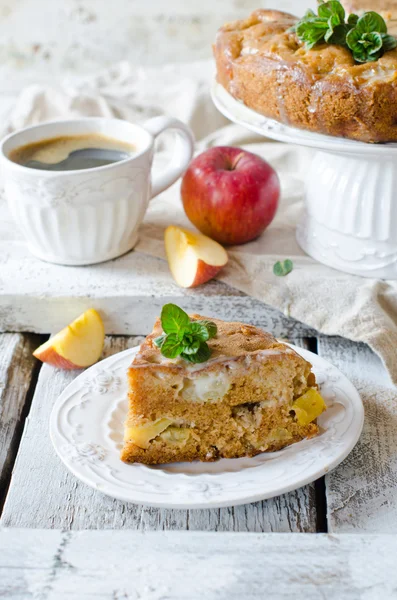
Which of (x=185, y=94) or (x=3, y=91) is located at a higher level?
(x=185, y=94)

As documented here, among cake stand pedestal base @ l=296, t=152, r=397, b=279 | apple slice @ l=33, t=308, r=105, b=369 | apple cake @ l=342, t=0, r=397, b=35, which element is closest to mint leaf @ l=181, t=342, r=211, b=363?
apple slice @ l=33, t=308, r=105, b=369

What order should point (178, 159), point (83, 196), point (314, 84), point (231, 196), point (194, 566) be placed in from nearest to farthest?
point (194, 566), point (314, 84), point (83, 196), point (231, 196), point (178, 159)

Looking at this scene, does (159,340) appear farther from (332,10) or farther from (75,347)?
(332,10)

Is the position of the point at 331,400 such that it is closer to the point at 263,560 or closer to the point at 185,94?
the point at 263,560

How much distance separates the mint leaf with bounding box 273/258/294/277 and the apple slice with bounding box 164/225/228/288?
0.12m

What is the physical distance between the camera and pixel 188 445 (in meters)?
1.35

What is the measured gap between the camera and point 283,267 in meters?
1.84

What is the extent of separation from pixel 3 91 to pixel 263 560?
2.87 m

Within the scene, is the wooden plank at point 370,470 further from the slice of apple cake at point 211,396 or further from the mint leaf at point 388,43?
the mint leaf at point 388,43

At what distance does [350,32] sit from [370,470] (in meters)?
0.89

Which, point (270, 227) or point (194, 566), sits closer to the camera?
point (194, 566)

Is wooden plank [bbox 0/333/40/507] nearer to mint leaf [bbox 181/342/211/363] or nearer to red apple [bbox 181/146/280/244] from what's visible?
mint leaf [bbox 181/342/211/363]

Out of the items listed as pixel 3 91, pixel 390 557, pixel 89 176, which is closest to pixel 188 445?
pixel 390 557

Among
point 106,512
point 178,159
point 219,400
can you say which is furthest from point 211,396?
point 178,159
